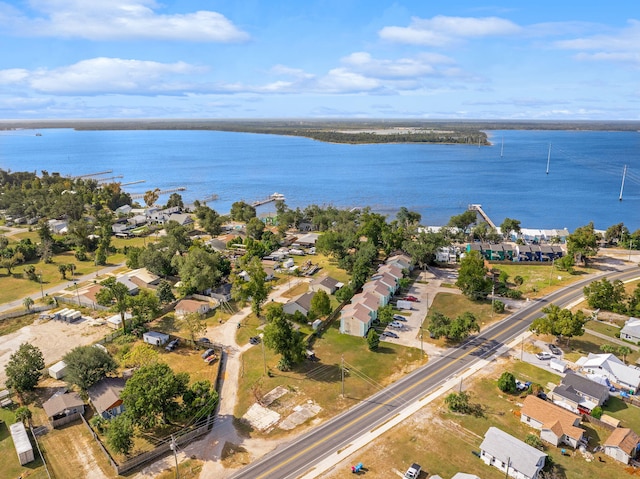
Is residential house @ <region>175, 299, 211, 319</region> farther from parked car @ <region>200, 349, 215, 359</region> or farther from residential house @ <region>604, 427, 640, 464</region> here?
residential house @ <region>604, 427, 640, 464</region>

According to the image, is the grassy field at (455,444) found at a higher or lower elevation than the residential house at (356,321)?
lower

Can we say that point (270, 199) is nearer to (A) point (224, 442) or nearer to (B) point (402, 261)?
(B) point (402, 261)

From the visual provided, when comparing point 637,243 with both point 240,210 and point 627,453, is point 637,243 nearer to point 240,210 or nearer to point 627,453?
point 627,453

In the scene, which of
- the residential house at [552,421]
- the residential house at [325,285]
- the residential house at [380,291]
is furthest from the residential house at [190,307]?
the residential house at [552,421]

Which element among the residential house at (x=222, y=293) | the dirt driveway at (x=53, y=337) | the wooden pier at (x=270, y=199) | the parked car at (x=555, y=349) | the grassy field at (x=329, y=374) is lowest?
the dirt driveway at (x=53, y=337)

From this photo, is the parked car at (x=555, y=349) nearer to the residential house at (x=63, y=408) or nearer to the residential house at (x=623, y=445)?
the residential house at (x=623, y=445)

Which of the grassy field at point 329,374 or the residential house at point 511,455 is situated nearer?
the residential house at point 511,455

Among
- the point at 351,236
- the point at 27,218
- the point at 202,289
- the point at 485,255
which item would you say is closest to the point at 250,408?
the point at 202,289
